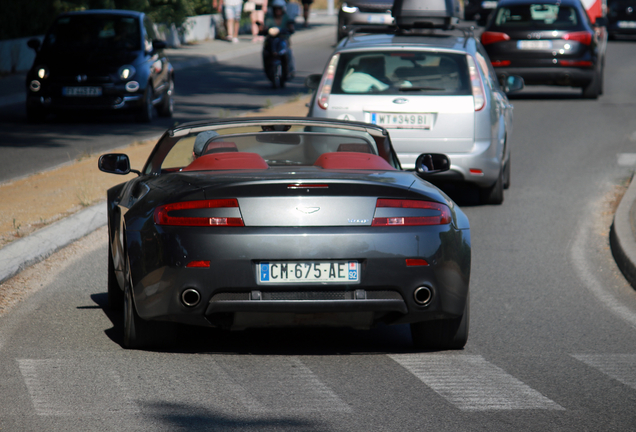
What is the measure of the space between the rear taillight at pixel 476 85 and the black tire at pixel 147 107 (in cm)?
800

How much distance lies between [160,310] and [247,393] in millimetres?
660

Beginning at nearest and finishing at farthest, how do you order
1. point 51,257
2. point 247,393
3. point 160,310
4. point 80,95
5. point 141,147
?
1. point 247,393
2. point 160,310
3. point 51,257
4. point 141,147
5. point 80,95

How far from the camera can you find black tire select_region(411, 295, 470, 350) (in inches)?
217

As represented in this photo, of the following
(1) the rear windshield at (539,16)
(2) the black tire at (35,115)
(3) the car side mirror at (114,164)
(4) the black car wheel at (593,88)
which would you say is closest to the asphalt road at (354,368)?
(3) the car side mirror at (114,164)

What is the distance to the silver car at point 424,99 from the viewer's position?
10039 millimetres

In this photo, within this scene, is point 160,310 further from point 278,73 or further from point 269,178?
point 278,73

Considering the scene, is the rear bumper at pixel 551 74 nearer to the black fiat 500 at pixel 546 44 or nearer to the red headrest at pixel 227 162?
the black fiat 500 at pixel 546 44

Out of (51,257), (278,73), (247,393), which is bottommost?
(278,73)

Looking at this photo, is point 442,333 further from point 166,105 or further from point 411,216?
point 166,105

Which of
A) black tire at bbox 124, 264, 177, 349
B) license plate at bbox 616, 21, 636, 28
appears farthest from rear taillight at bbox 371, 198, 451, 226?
license plate at bbox 616, 21, 636, 28

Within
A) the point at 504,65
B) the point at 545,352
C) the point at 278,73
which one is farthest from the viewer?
the point at 278,73

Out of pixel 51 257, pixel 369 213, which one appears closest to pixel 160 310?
pixel 369 213

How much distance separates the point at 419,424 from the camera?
171 inches

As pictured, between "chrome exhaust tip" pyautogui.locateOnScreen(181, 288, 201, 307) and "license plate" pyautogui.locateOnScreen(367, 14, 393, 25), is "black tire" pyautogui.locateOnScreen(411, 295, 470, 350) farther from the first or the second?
"license plate" pyautogui.locateOnScreen(367, 14, 393, 25)
